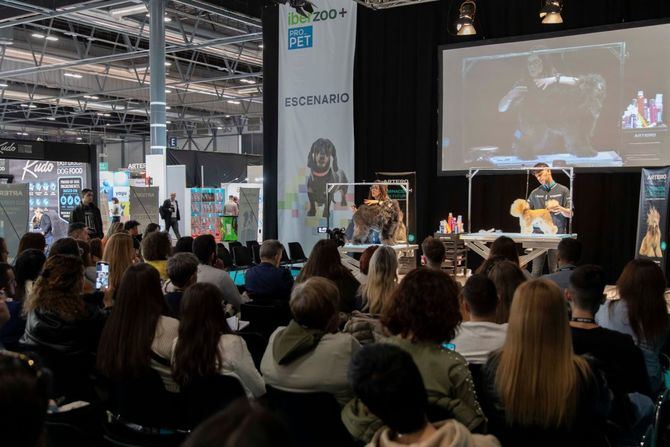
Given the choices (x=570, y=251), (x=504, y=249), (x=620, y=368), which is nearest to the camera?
(x=620, y=368)

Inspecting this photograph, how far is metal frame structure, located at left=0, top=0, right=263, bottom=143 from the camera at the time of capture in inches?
516

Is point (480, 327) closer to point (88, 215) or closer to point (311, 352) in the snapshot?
point (311, 352)

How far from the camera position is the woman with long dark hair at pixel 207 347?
2.40m

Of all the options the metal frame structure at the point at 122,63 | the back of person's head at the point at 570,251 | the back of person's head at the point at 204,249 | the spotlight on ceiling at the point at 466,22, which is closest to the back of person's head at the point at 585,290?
the back of person's head at the point at 570,251

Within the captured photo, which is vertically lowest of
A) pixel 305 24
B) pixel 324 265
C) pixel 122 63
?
pixel 324 265

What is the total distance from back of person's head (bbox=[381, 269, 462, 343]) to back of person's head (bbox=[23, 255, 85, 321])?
151cm

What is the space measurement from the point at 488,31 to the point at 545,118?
1.68 m

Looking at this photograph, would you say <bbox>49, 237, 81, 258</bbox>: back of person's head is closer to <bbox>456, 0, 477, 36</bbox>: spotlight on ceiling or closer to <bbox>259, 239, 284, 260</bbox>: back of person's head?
<bbox>259, 239, 284, 260</bbox>: back of person's head

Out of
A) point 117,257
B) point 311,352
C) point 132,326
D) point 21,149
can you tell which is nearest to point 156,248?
point 117,257

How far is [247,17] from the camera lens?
1267 centimetres

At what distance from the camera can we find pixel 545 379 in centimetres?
200

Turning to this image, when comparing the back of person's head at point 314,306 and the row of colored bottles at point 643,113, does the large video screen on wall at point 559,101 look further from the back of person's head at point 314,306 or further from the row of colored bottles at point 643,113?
the back of person's head at point 314,306

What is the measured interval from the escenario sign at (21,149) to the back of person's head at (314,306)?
31.2 ft

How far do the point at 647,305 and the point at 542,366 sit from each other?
53.5 inches
